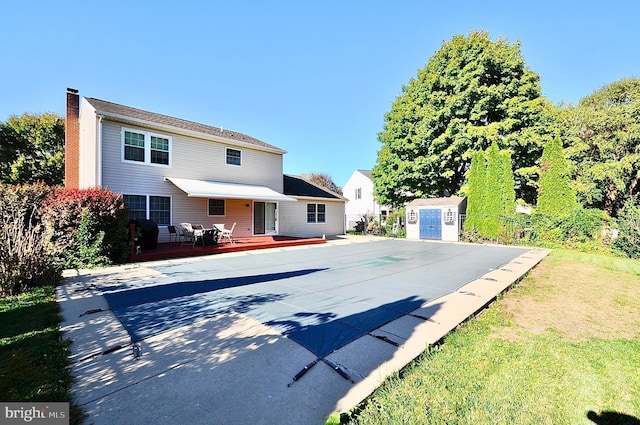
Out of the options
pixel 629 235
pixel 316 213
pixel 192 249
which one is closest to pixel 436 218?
pixel 316 213

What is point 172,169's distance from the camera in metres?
14.5

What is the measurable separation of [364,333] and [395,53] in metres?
20.8

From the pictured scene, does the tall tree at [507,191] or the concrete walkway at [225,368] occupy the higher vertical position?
the tall tree at [507,191]

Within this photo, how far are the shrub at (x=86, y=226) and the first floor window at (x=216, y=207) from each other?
6100 millimetres

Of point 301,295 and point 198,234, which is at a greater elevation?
point 198,234

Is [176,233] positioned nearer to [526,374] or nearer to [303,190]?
[303,190]

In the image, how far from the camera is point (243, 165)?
691 inches

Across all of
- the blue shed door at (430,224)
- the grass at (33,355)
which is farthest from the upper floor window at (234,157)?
the blue shed door at (430,224)

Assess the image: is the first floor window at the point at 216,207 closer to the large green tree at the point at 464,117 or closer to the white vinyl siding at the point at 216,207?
the white vinyl siding at the point at 216,207

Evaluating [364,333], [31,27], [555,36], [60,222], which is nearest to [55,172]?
[31,27]

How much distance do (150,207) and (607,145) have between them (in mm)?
34423

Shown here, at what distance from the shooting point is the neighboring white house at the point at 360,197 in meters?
37.4

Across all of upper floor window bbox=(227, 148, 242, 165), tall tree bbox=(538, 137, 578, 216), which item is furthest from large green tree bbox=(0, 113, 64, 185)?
tall tree bbox=(538, 137, 578, 216)

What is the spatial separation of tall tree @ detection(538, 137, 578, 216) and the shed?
4.96 m
